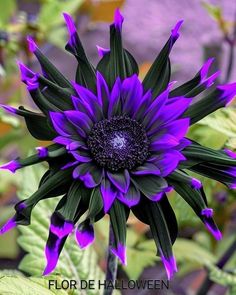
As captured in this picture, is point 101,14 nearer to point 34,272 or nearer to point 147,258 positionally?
point 147,258

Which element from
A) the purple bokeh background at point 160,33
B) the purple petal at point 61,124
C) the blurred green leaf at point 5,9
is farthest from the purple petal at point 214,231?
the purple bokeh background at point 160,33

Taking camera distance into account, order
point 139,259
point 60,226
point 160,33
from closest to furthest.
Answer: point 60,226, point 139,259, point 160,33

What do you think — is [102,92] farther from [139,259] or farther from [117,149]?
[139,259]

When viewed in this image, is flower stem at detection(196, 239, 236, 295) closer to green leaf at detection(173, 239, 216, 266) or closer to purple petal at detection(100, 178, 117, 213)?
green leaf at detection(173, 239, 216, 266)

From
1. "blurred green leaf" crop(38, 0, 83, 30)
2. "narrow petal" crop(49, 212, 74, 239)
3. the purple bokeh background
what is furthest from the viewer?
the purple bokeh background

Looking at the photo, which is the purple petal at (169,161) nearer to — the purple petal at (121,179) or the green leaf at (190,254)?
the purple petal at (121,179)

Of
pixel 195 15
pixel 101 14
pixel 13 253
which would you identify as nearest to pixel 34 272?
pixel 13 253

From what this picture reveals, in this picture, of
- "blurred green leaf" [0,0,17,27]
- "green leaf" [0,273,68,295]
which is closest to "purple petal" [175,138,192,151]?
"green leaf" [0,273,68,295]

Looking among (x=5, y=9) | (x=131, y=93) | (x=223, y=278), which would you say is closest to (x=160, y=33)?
(x=5, y=9)
